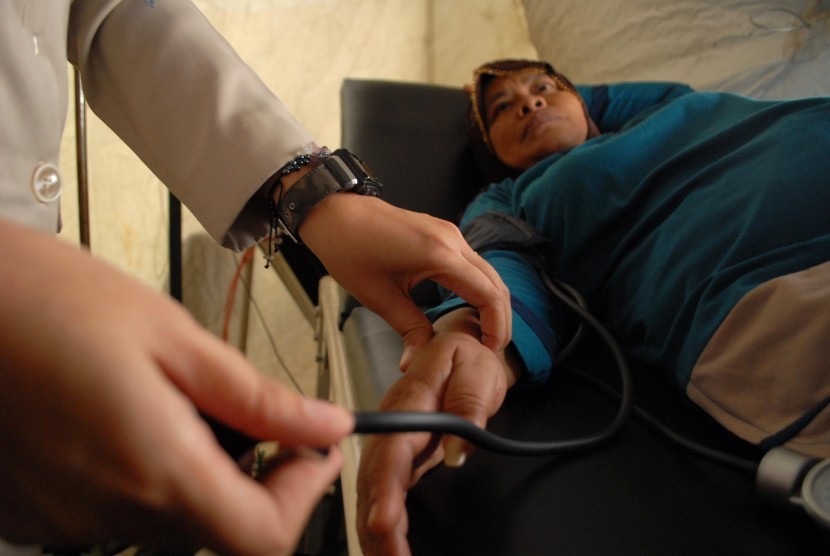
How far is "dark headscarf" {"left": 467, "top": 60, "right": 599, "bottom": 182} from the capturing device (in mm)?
1107

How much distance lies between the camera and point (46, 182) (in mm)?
369

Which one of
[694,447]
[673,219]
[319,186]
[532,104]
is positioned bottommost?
[694,447]

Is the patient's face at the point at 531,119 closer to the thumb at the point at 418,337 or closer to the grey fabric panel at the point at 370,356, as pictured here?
the grey fabric panel at the point at 370,356

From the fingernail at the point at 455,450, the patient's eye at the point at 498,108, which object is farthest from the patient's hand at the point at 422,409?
the patient's eye at the point at 498,108

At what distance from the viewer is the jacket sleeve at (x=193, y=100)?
457 mm

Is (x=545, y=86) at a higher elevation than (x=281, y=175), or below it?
below

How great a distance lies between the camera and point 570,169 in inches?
32.5

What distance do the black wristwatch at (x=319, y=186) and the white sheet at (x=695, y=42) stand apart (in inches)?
40.0

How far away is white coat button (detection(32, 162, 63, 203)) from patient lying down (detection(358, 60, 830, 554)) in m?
0.28

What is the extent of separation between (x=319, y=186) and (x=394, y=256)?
3.4 inches

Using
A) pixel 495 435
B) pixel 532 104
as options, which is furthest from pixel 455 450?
pixel 532 104

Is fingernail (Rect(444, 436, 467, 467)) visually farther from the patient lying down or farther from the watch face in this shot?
the watch face

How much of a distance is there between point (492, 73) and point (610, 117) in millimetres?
267

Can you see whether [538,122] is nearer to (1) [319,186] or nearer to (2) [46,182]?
(1) [319,186]
